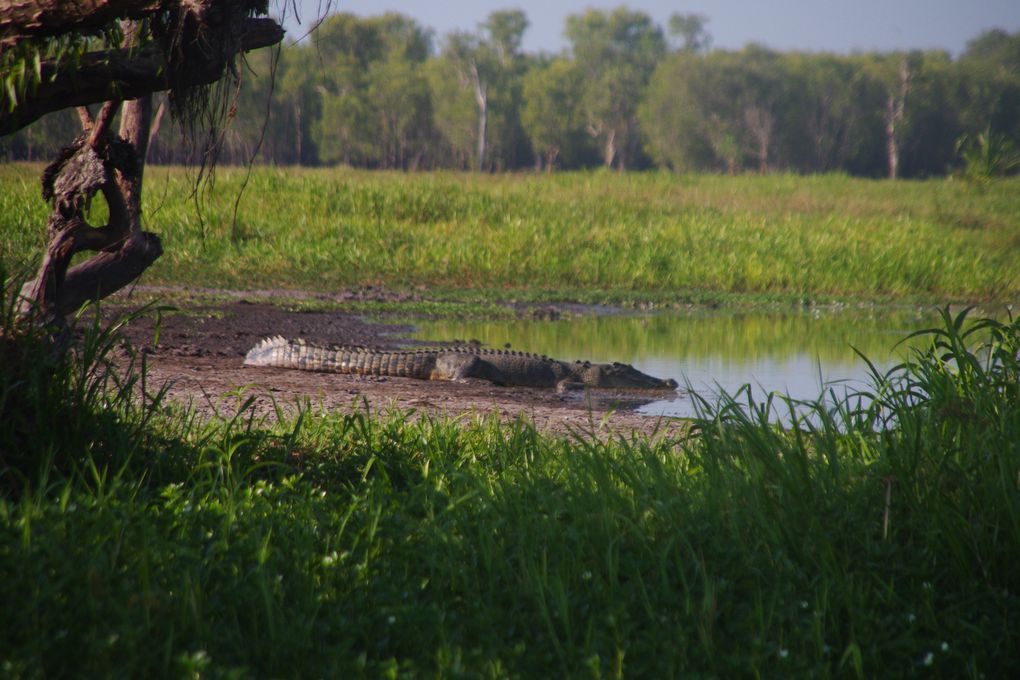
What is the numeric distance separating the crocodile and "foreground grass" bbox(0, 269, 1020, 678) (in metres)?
4.51

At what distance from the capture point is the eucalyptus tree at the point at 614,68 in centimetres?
6800

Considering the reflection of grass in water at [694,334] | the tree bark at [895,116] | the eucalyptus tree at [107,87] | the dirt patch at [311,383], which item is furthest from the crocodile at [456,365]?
the tree bark at [895,116]

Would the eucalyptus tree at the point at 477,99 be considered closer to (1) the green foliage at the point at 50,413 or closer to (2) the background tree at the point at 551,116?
(2) the background tree at the point at 551,116

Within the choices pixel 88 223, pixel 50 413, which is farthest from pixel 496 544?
pixel 88 223

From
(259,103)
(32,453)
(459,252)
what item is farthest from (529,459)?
(259,103)

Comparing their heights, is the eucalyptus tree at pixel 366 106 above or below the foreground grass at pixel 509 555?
above

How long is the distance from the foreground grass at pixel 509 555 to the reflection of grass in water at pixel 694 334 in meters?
6.41

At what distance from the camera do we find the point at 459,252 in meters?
15.6

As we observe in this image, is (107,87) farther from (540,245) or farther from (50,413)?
(540,245)

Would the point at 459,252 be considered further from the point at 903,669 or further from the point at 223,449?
the point at 903,669

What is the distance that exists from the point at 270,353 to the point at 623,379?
309 cm

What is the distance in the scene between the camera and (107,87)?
4.16m

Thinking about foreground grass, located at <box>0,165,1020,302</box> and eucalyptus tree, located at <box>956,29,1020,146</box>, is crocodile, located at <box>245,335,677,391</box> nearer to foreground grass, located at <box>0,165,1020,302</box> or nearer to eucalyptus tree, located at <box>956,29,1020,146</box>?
foreground grass, located at <box>0,165,1020,302</box>

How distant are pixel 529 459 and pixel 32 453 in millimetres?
2084
